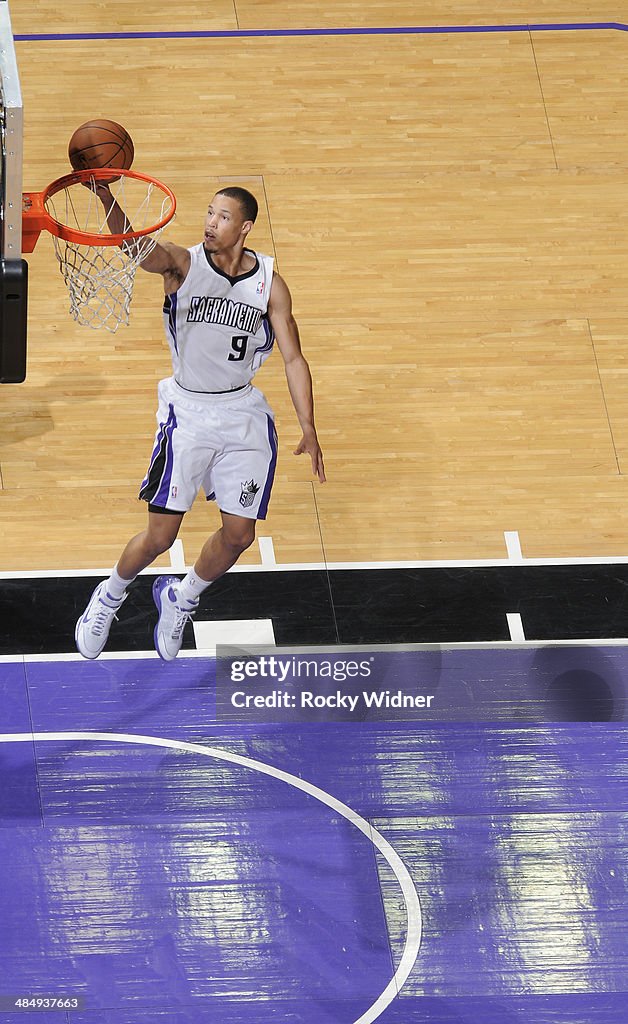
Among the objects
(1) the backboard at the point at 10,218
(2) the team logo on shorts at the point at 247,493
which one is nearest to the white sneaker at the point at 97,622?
(2) the team logo on shorts at the point at 247,493

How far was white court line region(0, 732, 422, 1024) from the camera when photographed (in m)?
6.71

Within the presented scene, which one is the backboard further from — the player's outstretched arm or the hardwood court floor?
the hardwood court floor

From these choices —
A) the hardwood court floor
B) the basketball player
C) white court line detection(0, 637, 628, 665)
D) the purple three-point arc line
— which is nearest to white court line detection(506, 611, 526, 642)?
white court line detection(0, 637, 628, 665)

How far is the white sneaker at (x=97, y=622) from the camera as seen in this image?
7.88 metres

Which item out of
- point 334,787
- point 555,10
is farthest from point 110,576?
point 555,10

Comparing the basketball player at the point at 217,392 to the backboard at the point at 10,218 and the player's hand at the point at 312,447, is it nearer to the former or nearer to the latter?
the player's hand at the point at 312,447

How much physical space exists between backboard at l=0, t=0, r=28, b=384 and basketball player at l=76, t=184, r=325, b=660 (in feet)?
2.31

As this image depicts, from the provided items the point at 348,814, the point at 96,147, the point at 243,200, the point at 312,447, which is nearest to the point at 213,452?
the point at 312,447

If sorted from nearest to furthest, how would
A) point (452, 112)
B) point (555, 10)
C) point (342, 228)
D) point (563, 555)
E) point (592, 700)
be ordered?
point (592, 700), point (563, 555), point (342, 228), point (452, 112), point (555, 10)

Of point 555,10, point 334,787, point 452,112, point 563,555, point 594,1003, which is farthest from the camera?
point 555,10

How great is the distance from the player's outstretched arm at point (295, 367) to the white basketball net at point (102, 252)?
726 millimetres

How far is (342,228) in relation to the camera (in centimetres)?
1048

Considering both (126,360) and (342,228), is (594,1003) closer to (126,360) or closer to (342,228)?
(126,360)

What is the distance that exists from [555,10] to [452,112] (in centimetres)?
177
